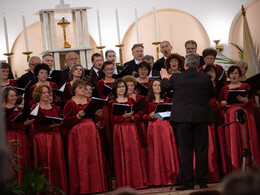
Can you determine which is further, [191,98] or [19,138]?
[19,138]

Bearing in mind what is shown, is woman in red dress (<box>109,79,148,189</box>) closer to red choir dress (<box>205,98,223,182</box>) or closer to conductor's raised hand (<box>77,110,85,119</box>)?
conductor's raised hand (<box>77,110,85,119</box>)

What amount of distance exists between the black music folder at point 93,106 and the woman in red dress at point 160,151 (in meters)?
0.75

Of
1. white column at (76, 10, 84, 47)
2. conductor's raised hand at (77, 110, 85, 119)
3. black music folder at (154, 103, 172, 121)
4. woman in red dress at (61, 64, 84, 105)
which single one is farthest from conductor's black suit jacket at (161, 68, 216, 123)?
white column at (76, 10, 84, 47)

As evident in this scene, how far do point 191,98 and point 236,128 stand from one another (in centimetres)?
121

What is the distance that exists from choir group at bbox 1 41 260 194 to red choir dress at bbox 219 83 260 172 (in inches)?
0.5

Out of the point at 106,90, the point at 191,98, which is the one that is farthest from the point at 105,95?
the point at 191,98

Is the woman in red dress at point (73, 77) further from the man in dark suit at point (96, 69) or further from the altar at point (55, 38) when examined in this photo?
the altar at point (55, 38)

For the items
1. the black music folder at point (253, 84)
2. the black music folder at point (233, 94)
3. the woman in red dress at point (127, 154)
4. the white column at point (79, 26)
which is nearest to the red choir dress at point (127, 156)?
the woman in red dress at point (127, 154)

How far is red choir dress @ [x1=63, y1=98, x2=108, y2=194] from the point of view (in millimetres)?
5285

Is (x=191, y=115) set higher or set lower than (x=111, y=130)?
higher

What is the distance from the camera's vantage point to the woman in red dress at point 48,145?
5230 mm

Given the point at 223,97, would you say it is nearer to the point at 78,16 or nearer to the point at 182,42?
the point at 78,16

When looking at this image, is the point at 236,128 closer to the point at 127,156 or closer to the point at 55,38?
the point at 127,156

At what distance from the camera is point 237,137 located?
562 cm
